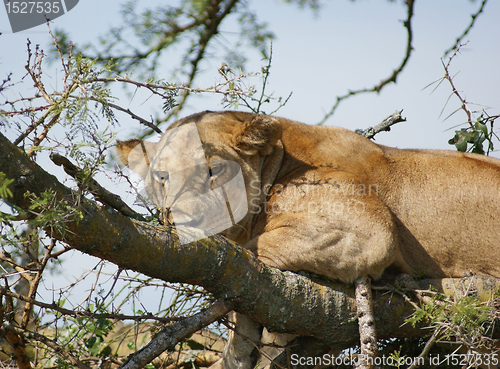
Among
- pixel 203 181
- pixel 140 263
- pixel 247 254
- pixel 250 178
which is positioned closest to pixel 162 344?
pixel 140 263

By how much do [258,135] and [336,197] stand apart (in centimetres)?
92

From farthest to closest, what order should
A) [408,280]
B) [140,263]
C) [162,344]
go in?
[408,280]
[162,344]
[140,263]

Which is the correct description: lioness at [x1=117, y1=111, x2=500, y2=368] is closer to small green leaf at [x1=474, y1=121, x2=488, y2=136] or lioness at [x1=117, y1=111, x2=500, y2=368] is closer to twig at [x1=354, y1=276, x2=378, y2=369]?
twig at [x1=354, y1=276, x2=378, y2=369]

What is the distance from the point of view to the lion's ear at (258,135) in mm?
4383

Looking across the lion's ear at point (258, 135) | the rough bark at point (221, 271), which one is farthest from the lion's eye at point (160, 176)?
the rough bark at point (221, 271)

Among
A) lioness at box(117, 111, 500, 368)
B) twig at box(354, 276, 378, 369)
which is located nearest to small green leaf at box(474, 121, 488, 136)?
lioness at box(117, 111, 500, 368)

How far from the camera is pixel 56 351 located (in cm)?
355

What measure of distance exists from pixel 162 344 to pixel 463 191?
3056 mm

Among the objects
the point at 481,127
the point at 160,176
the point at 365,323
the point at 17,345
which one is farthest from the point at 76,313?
the point at 481,127

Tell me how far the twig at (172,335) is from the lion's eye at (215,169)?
1.25 metres

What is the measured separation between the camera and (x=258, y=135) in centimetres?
444

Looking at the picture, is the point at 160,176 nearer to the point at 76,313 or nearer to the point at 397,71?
the point at 76,313

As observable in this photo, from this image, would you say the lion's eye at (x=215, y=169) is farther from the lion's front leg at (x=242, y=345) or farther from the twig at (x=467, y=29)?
the twig at (x=467, y=29)

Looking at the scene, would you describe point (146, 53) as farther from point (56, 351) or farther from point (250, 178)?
point (56, 351)
